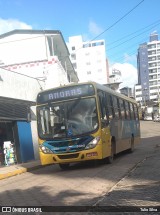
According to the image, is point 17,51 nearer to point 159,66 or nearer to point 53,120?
point 53,120

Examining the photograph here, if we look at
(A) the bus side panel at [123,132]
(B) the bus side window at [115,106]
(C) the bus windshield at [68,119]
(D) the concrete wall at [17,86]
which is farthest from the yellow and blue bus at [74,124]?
(D) the concrete wall at [17,86]

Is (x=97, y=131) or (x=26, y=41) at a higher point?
(x=26, y=41)

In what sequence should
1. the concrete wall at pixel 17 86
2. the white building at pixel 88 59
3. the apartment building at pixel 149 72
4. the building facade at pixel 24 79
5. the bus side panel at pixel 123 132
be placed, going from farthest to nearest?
the apartment building at pixel 149 72 → the white building at pixel 88 59 → the building facade at pixel 24 79 → the concrete wall at pixel 17 86 → the bus side panel at pixel 123 132

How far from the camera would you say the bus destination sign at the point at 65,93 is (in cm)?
1426

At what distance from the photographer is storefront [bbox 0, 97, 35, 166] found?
20516 millimetres

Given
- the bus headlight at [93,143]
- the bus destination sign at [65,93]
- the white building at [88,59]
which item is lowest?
the bus headlight at [93,143]

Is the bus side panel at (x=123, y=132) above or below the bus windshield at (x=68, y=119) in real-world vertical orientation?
below

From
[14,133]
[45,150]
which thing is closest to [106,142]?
[45,150]

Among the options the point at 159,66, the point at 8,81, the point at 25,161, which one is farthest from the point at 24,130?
the point at 159,66

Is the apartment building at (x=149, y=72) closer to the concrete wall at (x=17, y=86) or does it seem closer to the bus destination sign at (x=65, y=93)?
the concrete wall at (x=17, y=86)

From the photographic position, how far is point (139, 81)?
14050 centimetres

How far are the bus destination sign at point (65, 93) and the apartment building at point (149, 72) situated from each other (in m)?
115

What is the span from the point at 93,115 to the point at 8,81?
814cm

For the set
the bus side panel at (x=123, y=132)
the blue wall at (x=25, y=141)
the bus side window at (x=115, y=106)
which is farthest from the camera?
the blue wall at (x=25, y=141)
